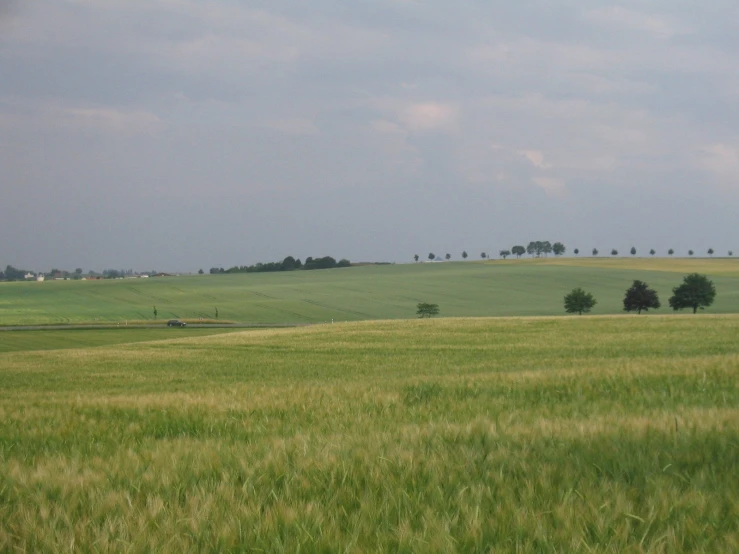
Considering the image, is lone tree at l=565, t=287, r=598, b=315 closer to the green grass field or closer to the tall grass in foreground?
the green grass field

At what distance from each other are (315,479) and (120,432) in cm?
337

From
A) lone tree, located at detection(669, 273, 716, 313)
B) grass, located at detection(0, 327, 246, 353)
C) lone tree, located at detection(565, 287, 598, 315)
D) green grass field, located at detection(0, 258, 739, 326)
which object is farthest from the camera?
green grass field, located at detection(0, 258, 739, 326)

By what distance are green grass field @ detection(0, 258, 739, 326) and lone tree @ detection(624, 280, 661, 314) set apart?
4.12 meters

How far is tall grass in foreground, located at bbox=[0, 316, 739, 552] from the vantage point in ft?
9.30

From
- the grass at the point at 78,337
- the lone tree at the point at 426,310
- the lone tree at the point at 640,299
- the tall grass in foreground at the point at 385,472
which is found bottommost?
the grass at the point at 78,337

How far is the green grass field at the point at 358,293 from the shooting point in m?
81.5

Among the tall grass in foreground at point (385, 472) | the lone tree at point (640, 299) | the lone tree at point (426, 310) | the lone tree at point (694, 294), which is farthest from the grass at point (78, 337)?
the lone tree at point (694, 294)

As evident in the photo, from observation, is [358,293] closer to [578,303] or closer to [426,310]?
[426,310]

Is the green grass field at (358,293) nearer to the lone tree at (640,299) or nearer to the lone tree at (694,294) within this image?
the lone tree at (694,294)

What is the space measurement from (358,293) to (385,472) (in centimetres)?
9526

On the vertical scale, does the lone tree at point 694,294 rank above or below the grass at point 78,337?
above

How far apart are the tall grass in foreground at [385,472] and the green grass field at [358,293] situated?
224 feet

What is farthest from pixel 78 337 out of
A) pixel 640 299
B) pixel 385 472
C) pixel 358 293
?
pixel 640 299

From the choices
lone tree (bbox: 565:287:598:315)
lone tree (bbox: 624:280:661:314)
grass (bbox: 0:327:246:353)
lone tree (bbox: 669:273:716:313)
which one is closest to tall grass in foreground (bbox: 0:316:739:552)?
grass (bbox: 0:327:246:353)
